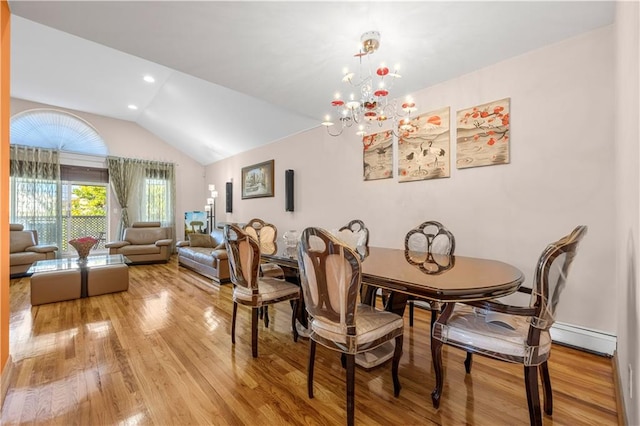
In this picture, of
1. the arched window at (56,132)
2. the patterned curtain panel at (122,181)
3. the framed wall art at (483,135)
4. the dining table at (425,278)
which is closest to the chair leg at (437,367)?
the dining table at (425,278)

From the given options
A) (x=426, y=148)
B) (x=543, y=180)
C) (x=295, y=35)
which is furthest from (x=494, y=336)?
(x=295, y=35)

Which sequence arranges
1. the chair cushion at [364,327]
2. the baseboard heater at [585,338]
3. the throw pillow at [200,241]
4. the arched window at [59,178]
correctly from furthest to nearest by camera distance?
the throw pillow at [200,241]
the arched window at [59,178]
the baseboard heater at [585,338]
the chair cushion at [364,327]

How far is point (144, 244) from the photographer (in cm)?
638

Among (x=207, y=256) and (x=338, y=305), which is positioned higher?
(x=338, y=305)

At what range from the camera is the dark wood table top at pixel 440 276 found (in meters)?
1.38

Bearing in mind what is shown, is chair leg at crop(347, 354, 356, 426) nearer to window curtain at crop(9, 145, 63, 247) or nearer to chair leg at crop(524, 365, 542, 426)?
chair leg at crop(524, 365, 542, 426)

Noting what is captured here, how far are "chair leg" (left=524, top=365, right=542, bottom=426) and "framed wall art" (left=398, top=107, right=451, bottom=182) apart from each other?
6.93 feet

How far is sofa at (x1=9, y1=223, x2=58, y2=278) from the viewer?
4.88 metres

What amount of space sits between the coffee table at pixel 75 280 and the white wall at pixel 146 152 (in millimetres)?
3371

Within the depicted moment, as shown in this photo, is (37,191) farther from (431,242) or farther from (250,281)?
(431,242)

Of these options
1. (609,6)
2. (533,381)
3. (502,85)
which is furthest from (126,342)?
(609,6)

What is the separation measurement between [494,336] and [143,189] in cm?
814

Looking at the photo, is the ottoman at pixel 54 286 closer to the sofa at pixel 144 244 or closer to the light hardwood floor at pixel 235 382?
the light hardwood floor at pixel 235 382

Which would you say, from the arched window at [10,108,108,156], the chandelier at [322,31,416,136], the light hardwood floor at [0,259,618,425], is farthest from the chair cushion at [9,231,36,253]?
the chandelier at [322,31,416,136]
